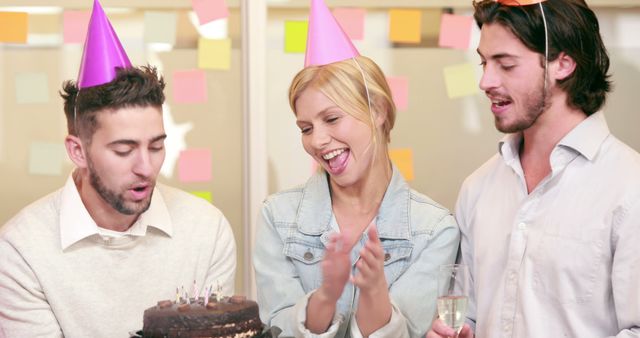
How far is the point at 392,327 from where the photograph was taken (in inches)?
92.9

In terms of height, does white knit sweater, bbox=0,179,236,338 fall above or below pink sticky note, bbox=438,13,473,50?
below

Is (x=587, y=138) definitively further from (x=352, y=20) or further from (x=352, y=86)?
(x=352, y=20)

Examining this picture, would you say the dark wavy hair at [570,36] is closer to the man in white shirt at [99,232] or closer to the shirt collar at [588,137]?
the shirt collar at [588,137]

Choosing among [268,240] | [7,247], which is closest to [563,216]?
[268,240]

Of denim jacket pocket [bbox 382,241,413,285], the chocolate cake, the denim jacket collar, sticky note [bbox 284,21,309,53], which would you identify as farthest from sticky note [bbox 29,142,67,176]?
the chocolate cake

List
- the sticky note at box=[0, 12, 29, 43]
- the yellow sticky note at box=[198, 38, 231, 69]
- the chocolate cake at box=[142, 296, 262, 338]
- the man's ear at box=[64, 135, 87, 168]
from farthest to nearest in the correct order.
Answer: the yellow sticky note at box=[198, 38, 231, 69] → the sticky note at box=[0, 12, 29, 43] → the man's ear at box=[64, 135, 87, 168] → the chocolate cake at box=[142, 296, 262, 338]

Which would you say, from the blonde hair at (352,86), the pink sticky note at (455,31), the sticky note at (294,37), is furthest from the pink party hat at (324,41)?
the pink sticky note at (455,31)

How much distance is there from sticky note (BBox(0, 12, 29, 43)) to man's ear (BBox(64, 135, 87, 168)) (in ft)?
3.75

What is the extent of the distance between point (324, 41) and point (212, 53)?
1.17 metres

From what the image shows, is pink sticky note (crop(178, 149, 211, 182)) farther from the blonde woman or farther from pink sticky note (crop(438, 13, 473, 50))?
the blonde woman

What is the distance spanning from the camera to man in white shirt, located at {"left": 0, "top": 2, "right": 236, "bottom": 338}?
2.51 metres

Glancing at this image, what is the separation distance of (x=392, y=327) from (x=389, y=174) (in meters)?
0.48

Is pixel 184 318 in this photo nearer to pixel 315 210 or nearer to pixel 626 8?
pixel 315 210

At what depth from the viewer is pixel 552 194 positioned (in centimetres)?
237
